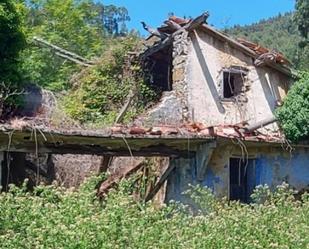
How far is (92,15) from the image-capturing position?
33.6 meters

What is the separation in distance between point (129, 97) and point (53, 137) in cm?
549

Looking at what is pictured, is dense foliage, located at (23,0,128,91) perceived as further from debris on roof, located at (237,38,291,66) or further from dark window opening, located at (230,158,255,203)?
dark window opening, located at (230,158,255,203)

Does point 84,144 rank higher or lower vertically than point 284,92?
lower

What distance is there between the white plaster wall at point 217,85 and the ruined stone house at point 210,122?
3 cm

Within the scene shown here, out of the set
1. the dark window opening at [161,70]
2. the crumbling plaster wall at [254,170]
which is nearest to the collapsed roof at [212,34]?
the dark window opening at [161,70]

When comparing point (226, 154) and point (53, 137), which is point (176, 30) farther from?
point (53, 137)

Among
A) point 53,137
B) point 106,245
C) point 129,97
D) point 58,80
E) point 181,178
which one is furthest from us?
point 58,80

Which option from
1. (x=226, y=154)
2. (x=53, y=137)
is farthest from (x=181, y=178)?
(x=53, y=137)

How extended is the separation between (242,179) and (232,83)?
3010 mm

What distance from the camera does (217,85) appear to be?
16.8m

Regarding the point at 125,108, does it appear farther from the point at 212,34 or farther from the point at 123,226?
the point at 123,226

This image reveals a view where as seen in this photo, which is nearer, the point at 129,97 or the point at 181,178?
the point at 181,178

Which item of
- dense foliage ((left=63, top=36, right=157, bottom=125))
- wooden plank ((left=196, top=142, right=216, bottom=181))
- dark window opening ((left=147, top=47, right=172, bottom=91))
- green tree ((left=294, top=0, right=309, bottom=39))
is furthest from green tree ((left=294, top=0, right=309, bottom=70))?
wooden plank ((left=196, top=142, right=216, bottom=181))

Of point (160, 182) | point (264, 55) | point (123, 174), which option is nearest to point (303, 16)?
point (264, 55)
